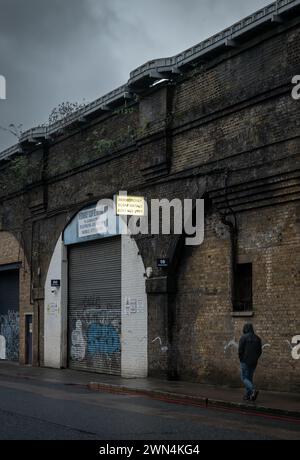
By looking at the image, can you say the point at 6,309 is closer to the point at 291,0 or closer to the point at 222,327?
the point at 222,327

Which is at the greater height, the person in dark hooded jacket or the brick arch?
the brick arch

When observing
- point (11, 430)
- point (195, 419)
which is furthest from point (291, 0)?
point (11, 430)

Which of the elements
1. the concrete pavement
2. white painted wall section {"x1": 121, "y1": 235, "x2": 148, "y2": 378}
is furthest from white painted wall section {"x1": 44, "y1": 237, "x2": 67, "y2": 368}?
white painted wall section {"x1": 121, "y1": 235, "x2": 148, "y2": 378}

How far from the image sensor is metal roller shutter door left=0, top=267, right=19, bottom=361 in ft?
107

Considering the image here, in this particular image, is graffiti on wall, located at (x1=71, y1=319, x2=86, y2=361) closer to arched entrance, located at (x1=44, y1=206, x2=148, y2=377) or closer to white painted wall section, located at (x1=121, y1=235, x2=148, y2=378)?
arched entrance, located at (x1=44, y1=206, x2=148, y2=377)

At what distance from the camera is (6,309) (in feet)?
111

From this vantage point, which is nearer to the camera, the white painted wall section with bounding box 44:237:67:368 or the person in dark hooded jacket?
the person in dark hooded jacket

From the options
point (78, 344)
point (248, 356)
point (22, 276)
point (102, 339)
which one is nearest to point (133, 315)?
point (102, 339)

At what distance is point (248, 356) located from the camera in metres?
16.4

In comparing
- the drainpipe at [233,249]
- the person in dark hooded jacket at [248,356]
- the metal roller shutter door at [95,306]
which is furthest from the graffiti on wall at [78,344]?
the person in dark hooded jacket at [248,356]

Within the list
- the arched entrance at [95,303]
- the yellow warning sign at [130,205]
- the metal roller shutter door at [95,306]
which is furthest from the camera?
the metal roller shutter door at [95,306]

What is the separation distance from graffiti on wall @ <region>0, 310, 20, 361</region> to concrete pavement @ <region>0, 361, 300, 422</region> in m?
6.85

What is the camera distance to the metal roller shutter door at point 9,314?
107ft

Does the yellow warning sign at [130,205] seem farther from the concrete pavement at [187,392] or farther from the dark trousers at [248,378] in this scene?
the dark trousers at [248,378]
